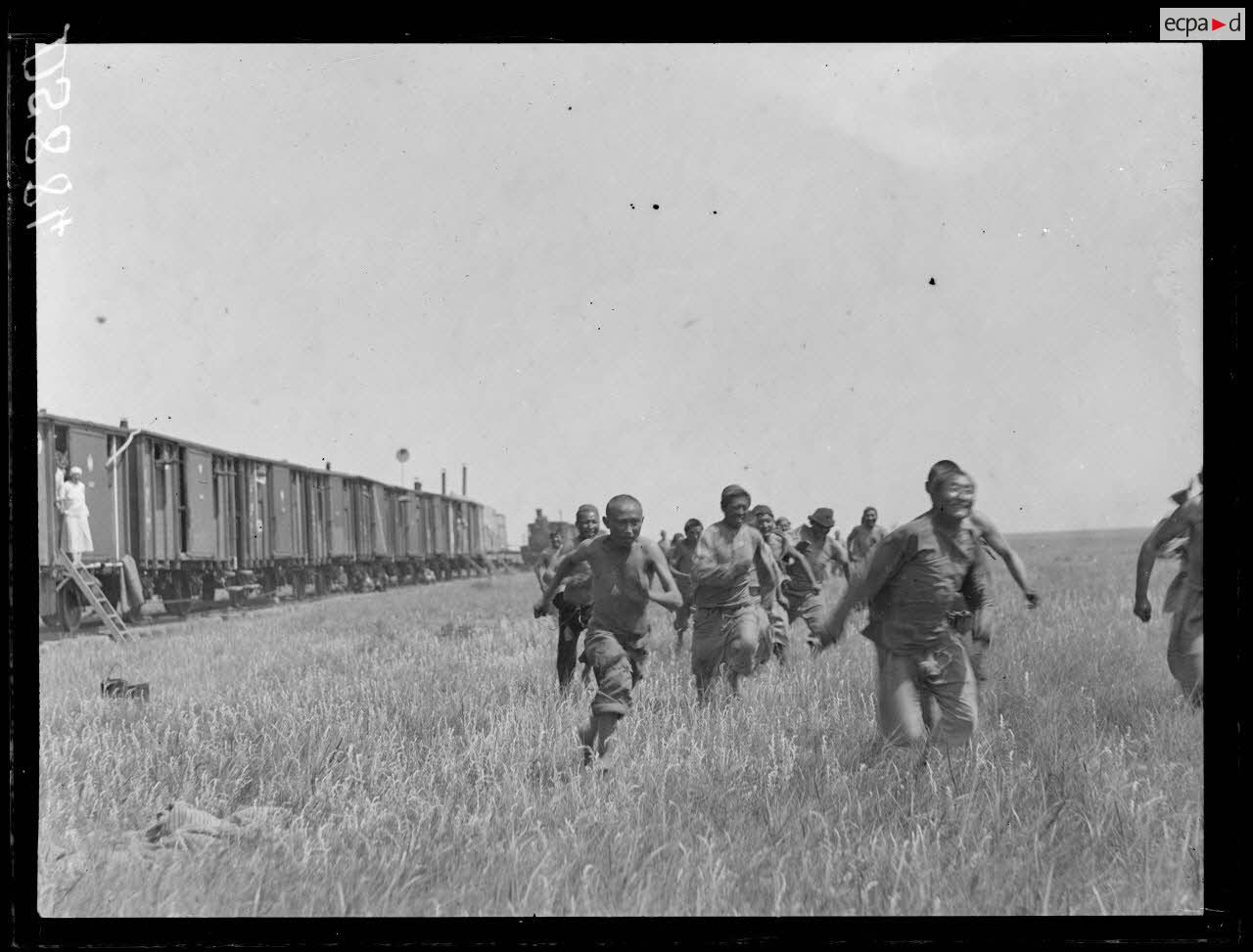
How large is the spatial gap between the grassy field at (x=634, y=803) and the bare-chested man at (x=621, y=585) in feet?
1.44

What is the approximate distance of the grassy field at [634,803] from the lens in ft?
13.6

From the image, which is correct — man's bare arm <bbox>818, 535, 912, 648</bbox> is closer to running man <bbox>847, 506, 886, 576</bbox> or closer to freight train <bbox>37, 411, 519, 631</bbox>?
freight train <bbox>37, 411, 519, 631</bbox>

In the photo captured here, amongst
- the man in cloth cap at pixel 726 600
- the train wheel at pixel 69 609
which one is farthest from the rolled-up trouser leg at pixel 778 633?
the train wheel at pixel 69 609

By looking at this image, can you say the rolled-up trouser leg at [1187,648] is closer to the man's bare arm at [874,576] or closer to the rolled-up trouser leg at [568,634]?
the man's bare arm at [874,576]

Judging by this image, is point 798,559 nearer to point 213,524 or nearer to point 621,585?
point 621,585

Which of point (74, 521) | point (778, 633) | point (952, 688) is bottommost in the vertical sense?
point (778, 633)

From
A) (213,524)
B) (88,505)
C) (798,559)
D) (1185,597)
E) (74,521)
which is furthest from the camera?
(213,524)

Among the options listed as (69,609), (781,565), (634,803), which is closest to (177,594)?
(69,609)

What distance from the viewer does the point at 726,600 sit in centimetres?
741

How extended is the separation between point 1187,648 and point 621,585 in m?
3.06

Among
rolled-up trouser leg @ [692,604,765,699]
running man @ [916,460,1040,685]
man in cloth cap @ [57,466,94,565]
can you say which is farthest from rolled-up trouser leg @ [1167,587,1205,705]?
man in cloth cap @ [57,466,94,565]

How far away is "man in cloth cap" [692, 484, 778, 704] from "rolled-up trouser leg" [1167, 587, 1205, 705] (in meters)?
2.51
